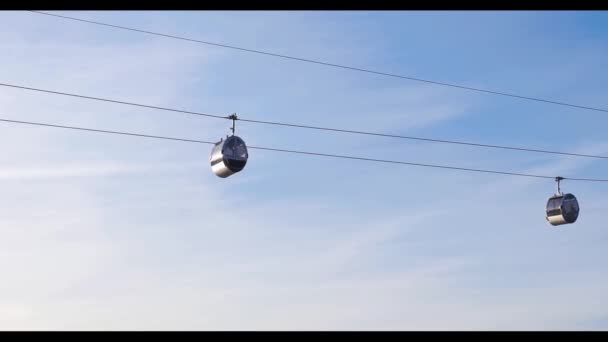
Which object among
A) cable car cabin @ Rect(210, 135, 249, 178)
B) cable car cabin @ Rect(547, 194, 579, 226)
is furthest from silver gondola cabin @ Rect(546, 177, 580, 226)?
cable car cabin @ Rect(210, 135, 249, 178)

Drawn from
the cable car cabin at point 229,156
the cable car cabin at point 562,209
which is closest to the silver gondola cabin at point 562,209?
the cable car cabin at point 562,209

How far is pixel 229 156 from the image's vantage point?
11.6 m

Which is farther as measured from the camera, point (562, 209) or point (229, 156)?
point (562, 209)

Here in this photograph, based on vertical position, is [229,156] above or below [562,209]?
below

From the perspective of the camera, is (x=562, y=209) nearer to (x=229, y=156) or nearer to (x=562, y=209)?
(x=562, y=209)

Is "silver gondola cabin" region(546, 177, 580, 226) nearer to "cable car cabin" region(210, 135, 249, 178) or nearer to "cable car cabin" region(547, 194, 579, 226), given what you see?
"cable car cabin" region(547, 194, 579, 226)

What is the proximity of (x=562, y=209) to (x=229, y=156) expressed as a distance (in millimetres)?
7998

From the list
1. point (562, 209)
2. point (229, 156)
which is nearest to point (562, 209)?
point (562, 209)

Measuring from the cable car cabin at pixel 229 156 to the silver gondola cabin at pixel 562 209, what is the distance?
765cm
